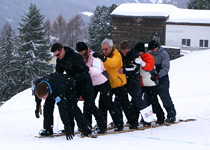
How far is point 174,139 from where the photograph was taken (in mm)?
6652

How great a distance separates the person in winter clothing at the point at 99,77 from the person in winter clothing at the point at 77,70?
0.18m

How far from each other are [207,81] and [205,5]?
33800 mm

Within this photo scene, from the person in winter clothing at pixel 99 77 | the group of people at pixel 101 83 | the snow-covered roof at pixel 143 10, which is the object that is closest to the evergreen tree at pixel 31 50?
the snow-covered roof at pixel 143 10

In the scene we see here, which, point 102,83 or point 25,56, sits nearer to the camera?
point 102,83

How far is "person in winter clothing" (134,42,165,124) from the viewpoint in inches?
283

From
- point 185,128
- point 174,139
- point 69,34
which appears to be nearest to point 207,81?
point 185,128

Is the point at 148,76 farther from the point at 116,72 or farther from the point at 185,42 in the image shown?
the point at 185,42

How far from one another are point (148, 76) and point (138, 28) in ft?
94.7

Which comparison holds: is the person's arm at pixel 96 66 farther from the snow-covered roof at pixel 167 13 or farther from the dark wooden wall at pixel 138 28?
the dark wooden wall at pixel 138 28

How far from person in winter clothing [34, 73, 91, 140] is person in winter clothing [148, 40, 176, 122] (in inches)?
73.8

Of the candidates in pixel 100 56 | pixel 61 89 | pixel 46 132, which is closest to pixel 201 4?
pixel 100 56

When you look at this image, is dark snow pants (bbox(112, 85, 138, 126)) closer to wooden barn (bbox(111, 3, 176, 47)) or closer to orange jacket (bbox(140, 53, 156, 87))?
orange jacket (bbox(140, 53, 156, 87))

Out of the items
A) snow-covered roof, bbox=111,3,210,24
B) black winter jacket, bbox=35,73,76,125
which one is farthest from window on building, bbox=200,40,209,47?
black winter jacket, bbox=35,73,76,125

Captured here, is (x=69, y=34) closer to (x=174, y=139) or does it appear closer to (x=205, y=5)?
(x=205, y=5)
